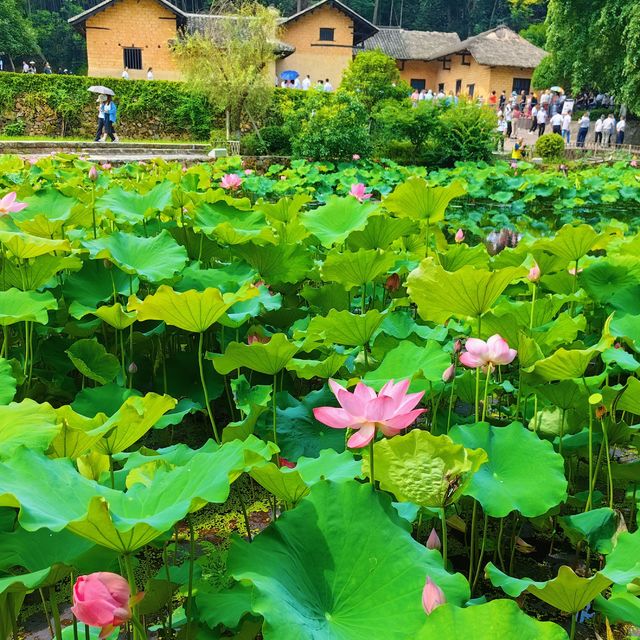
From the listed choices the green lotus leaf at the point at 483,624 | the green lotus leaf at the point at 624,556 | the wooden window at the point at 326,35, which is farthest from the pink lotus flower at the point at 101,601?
the wooden window at the point at 326,35

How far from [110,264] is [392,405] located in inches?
55.8

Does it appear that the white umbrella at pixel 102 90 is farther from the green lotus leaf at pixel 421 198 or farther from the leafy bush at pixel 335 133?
the green lotus leaf at pixel 421 198

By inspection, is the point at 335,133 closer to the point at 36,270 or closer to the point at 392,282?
the point at 392,282

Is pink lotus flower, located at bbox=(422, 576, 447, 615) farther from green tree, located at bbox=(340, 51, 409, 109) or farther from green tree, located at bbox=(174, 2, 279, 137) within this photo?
green tree, located at bbox=(340, 51, 409, 109)

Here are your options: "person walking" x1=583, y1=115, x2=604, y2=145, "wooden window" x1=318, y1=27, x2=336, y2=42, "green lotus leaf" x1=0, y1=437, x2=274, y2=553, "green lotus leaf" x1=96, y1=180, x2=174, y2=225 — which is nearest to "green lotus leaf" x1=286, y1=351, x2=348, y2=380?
"green lotus leaf" x1=0, y1=437, x2=274, y2=553

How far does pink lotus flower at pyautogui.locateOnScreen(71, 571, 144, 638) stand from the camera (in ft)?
2.35

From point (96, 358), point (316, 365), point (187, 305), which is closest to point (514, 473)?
point (316, 365)

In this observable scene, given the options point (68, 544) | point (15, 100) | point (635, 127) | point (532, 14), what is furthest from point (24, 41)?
point (68, 544)

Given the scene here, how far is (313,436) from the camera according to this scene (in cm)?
164

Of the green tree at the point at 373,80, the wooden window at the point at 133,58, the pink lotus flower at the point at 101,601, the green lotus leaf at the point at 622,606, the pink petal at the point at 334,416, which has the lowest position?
the green lotus leaf at the point at 622,606

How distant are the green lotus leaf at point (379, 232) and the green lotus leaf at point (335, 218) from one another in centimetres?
4

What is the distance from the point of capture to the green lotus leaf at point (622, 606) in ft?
3.21

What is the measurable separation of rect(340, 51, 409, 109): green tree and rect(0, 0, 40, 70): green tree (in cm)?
1594

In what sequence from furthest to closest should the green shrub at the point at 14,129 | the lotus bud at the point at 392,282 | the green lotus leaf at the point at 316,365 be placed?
1. the green shrub at the point at 14,129
2. the lotus bud at the point at 392,282
3. the green lotus leaf at the point at 316,365
